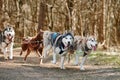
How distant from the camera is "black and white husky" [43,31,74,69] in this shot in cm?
1384

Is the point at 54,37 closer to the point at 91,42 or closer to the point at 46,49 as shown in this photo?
the point at 46,49

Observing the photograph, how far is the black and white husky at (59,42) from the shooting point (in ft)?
45.4

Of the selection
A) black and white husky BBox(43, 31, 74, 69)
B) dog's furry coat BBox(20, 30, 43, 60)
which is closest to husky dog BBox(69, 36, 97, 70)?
black and white husky BBox(43, 31, 74, 69)

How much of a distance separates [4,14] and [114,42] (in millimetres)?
9476

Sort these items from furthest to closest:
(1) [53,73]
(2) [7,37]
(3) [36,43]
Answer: (2) [7,37] < (3) [36,43] < (1) [53,73]

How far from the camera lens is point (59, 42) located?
14227 mm

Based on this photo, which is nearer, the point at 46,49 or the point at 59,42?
the point at 59,42

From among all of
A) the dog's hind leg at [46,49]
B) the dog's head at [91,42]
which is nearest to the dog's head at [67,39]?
the dog's head at [91,42]

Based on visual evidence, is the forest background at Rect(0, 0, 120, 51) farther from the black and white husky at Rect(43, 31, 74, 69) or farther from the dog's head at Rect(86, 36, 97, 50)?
the dog's head at Rect(86, 36, 97, 50)

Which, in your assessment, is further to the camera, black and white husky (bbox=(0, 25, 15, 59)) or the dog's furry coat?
black and white husky (bbox=(0, 25, 15, 59))

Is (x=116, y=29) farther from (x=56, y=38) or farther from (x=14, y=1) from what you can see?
(x=56, y=38)

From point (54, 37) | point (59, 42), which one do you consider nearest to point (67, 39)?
point (59, 42)

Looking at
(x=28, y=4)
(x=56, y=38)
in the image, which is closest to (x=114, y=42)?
(x=28, y=4)

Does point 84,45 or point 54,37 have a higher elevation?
point 54,37
